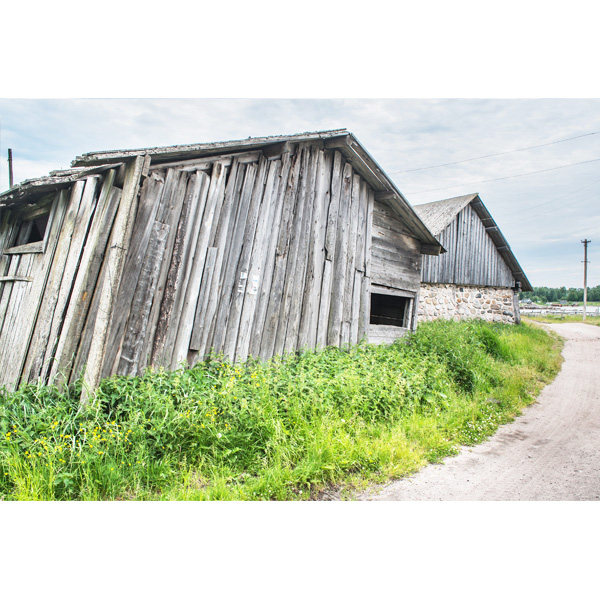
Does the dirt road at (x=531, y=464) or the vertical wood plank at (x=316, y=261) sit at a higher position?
the vertical wood plank at (x=316, y=261)

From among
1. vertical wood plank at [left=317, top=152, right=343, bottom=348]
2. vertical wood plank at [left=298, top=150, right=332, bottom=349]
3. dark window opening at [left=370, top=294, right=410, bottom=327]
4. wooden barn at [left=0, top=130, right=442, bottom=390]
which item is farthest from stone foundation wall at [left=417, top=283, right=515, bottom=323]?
vertical wood plank at [left=298, top=150, right=332, bottom=349]

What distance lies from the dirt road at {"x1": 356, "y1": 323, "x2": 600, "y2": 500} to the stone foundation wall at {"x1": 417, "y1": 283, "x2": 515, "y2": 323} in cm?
795

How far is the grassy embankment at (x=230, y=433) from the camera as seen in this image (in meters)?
3.28

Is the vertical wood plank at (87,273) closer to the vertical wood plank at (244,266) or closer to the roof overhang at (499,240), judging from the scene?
the vertical wood plank at (244,266)

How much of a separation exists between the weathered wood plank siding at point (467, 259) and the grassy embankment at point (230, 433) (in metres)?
9.50

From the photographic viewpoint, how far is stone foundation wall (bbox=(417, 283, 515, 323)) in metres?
14.5

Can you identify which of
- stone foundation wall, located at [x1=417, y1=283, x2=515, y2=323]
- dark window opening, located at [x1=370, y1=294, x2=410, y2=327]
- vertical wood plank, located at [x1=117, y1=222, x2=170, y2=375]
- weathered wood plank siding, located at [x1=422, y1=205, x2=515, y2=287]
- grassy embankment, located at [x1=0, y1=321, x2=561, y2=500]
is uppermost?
weathered wood plank siding, located at [x1=422, y1=205, x2=515, y2=287]

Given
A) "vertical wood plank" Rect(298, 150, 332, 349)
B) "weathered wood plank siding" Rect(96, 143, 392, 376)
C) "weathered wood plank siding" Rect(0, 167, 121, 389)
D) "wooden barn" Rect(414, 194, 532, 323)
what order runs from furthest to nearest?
"wooden barn" Rect(414, 194, 532, 323) < "vertical wood plank" Rect(298, 150, 332, 349) < "weathered wood plank siding" Rect(96, 143, 392, 376) < "weathered wood plank siding" Rect(0, 167, 121, 389)

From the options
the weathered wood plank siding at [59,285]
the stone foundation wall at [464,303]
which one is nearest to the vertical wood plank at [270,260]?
the weathered wood plank siding at [59,285]

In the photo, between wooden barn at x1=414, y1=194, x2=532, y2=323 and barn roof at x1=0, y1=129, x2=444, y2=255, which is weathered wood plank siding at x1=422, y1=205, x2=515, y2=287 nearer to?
wooden barn at x1=414, y1=194, x2=532, y2=323

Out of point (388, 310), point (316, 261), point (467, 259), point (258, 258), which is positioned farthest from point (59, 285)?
point (467, 259)

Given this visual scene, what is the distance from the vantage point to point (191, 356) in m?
5.05

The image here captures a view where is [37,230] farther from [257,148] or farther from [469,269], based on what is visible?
[469,269]

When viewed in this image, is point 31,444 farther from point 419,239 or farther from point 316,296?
point 419,239
